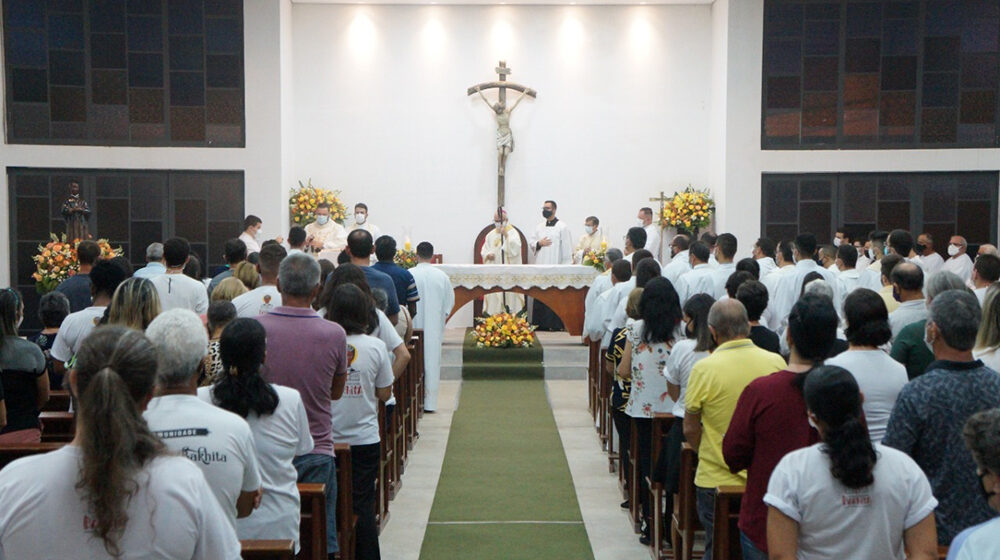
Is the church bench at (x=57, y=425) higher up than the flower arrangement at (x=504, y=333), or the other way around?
the church bench at (x=57, y=425)

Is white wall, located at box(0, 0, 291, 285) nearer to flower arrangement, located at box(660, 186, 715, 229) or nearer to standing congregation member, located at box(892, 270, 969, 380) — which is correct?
flower arrangement, located at box(660, 186, 715, 229)

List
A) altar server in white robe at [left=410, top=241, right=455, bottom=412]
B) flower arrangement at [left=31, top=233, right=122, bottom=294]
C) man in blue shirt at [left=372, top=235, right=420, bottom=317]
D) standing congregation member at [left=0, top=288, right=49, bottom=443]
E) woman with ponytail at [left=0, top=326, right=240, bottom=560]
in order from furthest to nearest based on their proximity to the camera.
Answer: flower arrangement at [left=31, top=233, right=122, bottom=294]
altar server in white robe at [left=410, top=241, right=455, bottom=412]
man in blue shirt at [left=372, top=235, right=420, bottom=317]
standing congregation member at [left=0, top=288, right=49, bottom=443]
woman with ponytail at [left=0, top=326, right=240, bottom=560]

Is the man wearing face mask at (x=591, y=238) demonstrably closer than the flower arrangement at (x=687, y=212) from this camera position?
Yes

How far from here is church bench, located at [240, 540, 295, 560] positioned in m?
3.54

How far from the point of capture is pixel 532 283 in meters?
14.2

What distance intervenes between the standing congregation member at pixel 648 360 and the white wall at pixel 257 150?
1005 centimetres

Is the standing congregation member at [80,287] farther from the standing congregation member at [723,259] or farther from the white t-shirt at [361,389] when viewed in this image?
the standing congregation member at [723,259]

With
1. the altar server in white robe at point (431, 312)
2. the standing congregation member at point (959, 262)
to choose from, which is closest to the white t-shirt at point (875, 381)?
the altar server in white robe at point (431, 312)

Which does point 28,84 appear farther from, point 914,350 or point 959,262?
point 914,350

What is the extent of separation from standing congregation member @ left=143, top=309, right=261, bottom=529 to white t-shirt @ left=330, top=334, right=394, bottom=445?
6.61 ft

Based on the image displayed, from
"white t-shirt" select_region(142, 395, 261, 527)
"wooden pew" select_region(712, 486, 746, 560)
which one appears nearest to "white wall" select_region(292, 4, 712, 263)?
"wooden pew" select_region(712, 486, 746, 560)

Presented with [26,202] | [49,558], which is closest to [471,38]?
[26,202]

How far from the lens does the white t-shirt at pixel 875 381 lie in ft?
14.1

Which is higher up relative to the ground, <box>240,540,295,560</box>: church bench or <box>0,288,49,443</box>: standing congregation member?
<box>0,288,49,443</box>: standing congregation member
